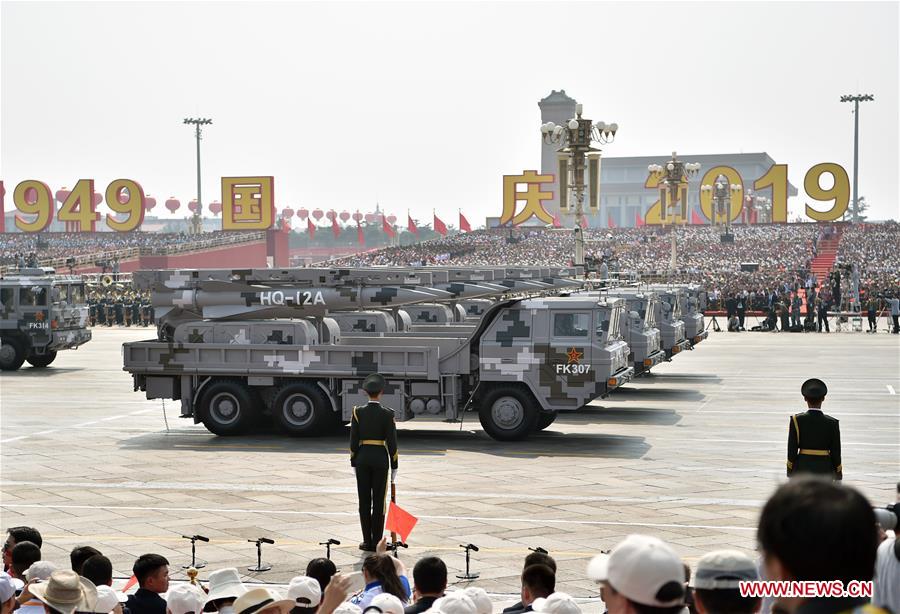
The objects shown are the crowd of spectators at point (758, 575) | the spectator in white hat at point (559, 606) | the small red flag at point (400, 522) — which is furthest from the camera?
the small red flag at point (400, 522)

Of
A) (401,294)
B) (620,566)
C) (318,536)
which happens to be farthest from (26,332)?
(620,566)

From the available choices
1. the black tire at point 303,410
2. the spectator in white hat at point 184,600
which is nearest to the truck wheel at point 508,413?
the black tire at point 303,410

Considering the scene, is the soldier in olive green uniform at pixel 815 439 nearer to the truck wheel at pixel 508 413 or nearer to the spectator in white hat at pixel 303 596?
the spectator in white hat at pixel 303 596

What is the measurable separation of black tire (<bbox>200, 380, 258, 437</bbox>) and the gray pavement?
229mm

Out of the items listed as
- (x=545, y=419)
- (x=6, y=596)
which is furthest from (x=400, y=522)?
(x=545, y=419)

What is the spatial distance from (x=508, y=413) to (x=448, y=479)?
2.99 m

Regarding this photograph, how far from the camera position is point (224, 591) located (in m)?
6.39

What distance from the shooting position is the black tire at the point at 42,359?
1242 inches

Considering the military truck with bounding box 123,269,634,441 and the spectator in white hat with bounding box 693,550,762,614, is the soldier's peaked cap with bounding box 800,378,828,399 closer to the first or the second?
the spectator in white hat with bounding box 693,550,762,614

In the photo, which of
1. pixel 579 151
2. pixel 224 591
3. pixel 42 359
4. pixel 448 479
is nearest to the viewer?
pixel 224 591

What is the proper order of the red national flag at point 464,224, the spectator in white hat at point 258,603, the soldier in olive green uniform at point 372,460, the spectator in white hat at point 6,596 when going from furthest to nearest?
the red national flag at point 464,224, the soldier in olive green uniform at point 372,460, the spectator in white hat at point 6,596, the spectator in white hat at point 258,603

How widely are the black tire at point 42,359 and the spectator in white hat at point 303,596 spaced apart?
26.5 m

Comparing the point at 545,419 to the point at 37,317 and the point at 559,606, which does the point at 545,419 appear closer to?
the point at 559,606

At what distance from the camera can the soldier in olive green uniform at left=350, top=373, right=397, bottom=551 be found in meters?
11.7
